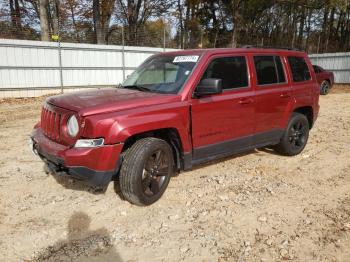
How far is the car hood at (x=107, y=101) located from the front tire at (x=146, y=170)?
0.47 m

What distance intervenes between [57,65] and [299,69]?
1116 centimetres

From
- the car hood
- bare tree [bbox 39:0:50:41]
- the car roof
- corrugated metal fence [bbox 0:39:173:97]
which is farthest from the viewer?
bare tree [bbox 39:0:50:41]

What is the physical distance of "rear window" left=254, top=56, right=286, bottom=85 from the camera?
5246 millimetres

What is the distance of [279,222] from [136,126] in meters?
1.97

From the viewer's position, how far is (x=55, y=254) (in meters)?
3.24

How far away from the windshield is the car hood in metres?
0.23

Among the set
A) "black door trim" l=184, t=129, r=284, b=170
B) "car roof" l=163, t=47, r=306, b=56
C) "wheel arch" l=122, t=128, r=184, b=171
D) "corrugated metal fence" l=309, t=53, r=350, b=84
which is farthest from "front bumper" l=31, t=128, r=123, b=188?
"corrugated metal fence" l=309, t=53, r=350, b=84

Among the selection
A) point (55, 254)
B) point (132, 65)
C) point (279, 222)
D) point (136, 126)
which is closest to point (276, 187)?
point (279, 222)

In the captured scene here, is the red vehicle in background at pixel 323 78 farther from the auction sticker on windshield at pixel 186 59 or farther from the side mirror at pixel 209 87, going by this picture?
the side mirror at pixel 209 87

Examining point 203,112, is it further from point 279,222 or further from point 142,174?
point 279,222

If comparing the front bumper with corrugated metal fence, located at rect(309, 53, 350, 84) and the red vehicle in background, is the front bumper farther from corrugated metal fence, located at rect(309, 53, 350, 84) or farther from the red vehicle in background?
corrugated metal fence, located at rect(309, 53, 350, 84)

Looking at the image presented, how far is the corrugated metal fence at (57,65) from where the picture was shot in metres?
13.2

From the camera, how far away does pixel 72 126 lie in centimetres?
373

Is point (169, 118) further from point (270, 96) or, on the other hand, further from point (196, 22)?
point (196, 22)
